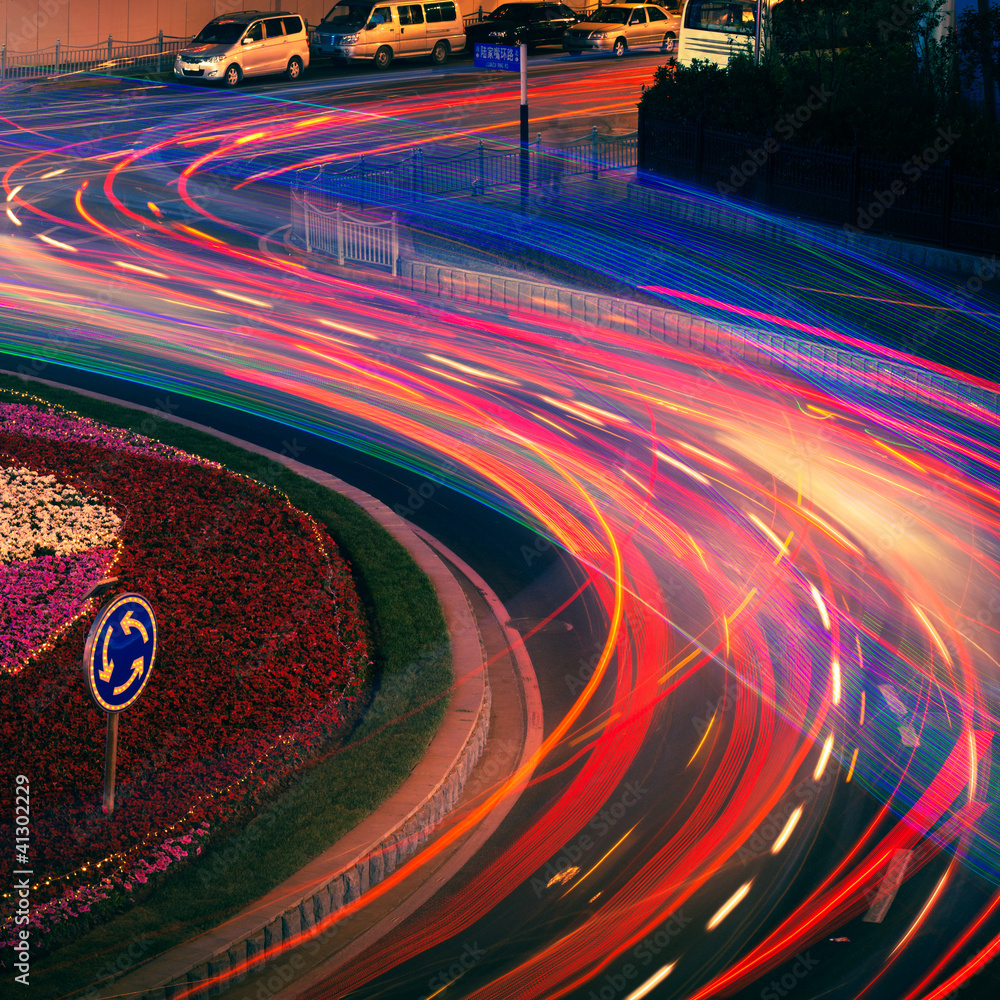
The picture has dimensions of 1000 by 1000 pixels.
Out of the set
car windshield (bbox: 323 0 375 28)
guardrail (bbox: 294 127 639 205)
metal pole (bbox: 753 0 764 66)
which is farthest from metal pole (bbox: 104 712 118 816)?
car windshield (bbox: 323 0 375 28)

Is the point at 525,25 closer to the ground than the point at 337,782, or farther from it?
farther from it

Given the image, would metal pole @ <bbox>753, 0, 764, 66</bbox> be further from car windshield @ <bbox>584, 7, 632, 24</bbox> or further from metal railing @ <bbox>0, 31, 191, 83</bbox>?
metal railing @ <bbox>0, 31, 191, 83</bbox>

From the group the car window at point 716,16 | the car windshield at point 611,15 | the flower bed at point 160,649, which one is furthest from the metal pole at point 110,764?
the car windshield at point 611,15

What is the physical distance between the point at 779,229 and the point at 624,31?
28.0 meters

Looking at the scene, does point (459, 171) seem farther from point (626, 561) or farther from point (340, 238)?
point (626, 561)

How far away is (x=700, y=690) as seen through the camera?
10750mm

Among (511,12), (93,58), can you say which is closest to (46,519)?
(93,58)

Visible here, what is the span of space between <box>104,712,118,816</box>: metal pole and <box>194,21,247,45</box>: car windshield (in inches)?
1530

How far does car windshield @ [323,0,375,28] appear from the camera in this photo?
4738cm

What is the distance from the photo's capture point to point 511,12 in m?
52.7

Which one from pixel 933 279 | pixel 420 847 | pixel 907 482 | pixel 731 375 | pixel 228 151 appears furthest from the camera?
pixel 228 151

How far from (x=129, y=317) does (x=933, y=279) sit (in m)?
12.5

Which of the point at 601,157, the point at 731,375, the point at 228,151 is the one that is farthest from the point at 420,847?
the point at 228,151

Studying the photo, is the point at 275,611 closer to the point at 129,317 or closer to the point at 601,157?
the point at 129,317
